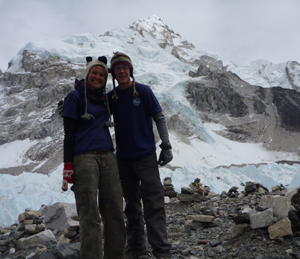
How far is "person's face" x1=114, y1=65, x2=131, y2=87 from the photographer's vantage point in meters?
2.88

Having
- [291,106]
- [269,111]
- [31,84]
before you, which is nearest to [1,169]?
[31,84]

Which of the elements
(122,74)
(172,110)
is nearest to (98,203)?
(122,74)

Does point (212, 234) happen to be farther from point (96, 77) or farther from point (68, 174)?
point (96, 77)

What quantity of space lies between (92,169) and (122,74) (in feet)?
3.74

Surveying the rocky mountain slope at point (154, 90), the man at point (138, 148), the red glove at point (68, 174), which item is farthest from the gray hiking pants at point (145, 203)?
the rocky mountain slope at point (154, 90)

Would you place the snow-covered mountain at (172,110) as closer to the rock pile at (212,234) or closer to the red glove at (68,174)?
the rock pile at (212,234)

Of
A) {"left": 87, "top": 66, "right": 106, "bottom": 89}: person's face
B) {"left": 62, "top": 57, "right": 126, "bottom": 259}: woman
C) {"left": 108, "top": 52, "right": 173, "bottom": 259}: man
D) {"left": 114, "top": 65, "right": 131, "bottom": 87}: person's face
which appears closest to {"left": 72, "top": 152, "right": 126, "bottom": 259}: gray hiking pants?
{"left": 62, "top": 57, "right": 126, "bottom": 259}: woman

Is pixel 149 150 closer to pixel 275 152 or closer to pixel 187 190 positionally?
pixel 187 190

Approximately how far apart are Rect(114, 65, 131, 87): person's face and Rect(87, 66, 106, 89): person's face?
242mm

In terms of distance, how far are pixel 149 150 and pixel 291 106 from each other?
222 ft

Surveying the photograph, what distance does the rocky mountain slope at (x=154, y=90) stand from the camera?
4316cm

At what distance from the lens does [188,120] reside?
143 feet

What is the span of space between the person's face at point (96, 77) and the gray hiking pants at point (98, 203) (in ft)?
2.41

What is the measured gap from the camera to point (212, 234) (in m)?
3.51
